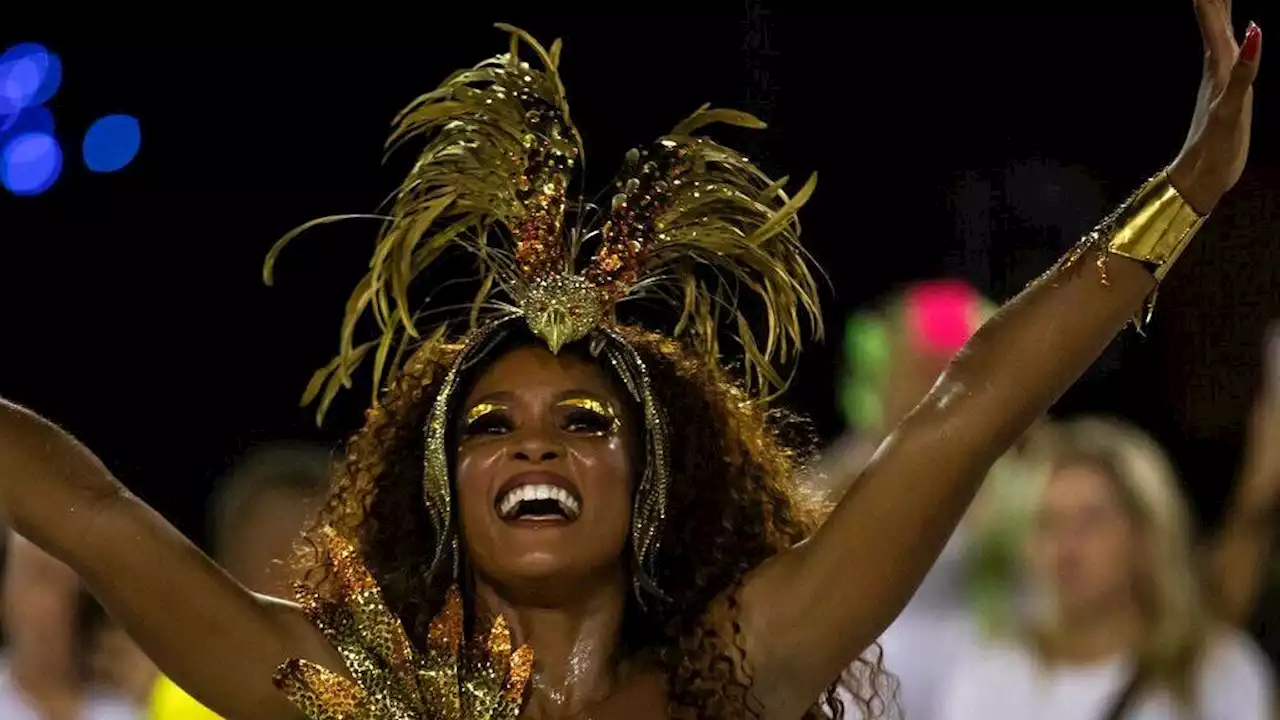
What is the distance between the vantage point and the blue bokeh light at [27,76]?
486 centimetres

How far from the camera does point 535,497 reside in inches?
98.2

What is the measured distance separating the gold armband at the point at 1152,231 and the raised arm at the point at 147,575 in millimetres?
943

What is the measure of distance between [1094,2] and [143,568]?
7.33 ft

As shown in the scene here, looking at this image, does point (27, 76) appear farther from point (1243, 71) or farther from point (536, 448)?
point (1243, 71)

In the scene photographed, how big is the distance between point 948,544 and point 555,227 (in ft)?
4.01

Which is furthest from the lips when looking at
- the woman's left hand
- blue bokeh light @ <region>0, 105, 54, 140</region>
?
blue bokeh light @ <region>0, 105, 54, 140</region>

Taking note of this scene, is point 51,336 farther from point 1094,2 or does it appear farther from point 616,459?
point 616,459

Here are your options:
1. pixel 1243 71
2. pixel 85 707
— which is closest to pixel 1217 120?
pixel 1243 71

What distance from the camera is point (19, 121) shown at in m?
5.14

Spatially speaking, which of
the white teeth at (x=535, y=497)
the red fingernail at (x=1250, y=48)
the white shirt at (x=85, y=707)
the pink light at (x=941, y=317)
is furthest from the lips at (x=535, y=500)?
the white shirt at (x=85, y=707)

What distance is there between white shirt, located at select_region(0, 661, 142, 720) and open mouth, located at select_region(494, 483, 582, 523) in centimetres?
164

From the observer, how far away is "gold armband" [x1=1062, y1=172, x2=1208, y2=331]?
2.51 meters

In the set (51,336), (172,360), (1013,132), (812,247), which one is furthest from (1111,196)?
(51,336)

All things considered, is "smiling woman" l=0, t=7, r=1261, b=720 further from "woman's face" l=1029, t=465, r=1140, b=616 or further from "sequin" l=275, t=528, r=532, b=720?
"woman's face" l=1029, t=465, r=1140, b=616
